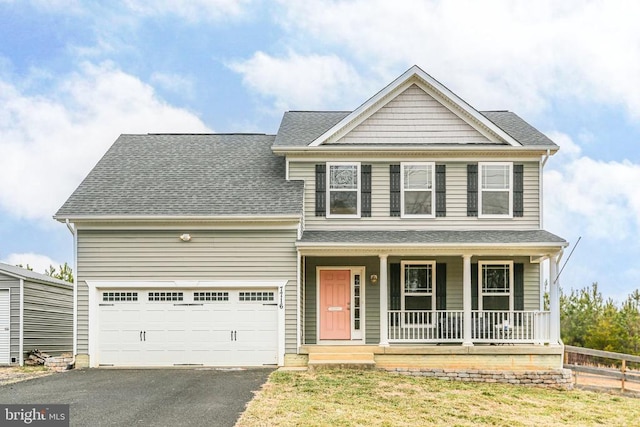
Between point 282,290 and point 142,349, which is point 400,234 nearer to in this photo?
point 282,290

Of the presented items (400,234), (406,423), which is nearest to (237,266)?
(400,234)

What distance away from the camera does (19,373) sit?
17016 millimetres

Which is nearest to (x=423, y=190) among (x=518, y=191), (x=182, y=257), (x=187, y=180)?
(x=518, y=191)

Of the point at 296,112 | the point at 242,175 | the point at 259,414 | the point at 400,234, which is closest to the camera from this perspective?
the point at 259,414

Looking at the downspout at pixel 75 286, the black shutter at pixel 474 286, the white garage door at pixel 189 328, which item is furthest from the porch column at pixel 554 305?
the downspout at pixel 75 286

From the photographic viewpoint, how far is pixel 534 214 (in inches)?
749

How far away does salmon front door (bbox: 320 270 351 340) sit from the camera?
18.7 meters

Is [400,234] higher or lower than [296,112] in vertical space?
lower

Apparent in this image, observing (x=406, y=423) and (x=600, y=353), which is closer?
(x=406, y=423)

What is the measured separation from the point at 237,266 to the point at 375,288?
3.79m

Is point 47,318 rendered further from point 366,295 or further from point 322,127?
point 322,127

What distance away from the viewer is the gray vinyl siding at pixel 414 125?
19.1 meters

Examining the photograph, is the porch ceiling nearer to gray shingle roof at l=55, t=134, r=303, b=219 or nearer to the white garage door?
gray shingle roof at l=55, t=134, r=303, b=219

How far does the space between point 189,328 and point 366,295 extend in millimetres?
4651
